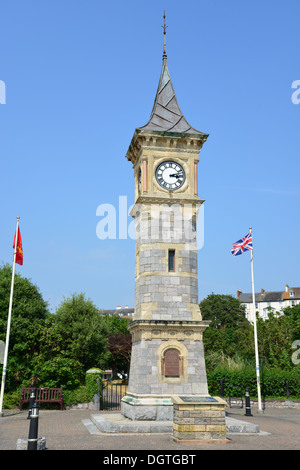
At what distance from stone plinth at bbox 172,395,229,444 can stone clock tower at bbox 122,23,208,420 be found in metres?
4.68

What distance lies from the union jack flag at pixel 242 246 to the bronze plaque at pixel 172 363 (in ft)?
27.4

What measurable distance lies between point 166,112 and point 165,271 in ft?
28.5

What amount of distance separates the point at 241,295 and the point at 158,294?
95.6 m

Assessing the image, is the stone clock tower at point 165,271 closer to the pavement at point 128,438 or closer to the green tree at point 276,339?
the pavement at point 128,438

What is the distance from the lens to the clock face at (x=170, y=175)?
21.6 metres

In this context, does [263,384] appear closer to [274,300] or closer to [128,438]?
[128,438]

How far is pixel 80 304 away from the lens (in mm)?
33406

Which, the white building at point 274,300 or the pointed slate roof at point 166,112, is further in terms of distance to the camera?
the white building at point 274,300

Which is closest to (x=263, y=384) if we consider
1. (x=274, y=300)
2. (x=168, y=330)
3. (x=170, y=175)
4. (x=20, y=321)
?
(x=168, y=330)

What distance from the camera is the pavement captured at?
12367 mm

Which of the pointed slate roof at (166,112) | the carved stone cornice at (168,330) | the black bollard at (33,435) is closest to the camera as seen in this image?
the black bollard at (33,435)

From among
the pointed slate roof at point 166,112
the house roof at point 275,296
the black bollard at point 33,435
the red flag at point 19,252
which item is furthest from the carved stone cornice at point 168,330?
the house roof at point 275,296
